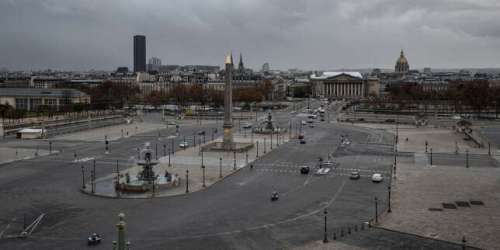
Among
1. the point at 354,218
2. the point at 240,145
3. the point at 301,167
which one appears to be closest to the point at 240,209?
the point at 354,218

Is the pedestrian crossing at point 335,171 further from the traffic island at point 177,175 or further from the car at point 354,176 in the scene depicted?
the traffic island at point 177,175

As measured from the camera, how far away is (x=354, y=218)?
43938 millimetres

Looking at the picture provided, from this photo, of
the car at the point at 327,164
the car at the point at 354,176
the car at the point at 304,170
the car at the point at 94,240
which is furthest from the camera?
the car at the point at 327,164

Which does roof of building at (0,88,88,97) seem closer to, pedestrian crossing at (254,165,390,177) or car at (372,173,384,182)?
pedestrian crossing at (254,165,390,177)

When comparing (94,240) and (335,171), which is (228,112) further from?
(94,240)

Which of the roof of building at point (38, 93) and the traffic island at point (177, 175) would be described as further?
the roof of building at point (38, 93)

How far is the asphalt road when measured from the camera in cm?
3866

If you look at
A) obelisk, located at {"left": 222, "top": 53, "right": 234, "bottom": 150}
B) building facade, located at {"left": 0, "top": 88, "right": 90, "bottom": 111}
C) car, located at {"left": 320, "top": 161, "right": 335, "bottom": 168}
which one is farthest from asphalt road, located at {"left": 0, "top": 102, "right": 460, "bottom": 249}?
building facade, located at {"left": 0, "top": 88, "right": 90, "bottom": 111}

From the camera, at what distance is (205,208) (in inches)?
1865

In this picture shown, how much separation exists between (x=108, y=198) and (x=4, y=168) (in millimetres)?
24112

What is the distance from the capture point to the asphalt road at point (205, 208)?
3866 cm

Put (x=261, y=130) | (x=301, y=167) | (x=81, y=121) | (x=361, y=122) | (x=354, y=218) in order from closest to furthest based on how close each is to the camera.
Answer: (x=354, y=218) → (x=301, y=167) → (x=261, y=130) → (x=81, y=121) → (x=361, y=122)

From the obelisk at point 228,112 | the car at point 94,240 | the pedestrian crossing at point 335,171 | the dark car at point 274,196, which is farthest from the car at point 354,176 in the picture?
the car at point 94,240

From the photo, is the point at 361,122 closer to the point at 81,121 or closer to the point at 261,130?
the point at 261,130
